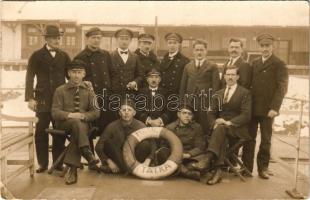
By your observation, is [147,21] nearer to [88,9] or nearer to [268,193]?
[88,9]

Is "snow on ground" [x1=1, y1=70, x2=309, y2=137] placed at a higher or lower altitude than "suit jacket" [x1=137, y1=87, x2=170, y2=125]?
lower

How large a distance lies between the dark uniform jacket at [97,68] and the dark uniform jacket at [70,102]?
344 mm

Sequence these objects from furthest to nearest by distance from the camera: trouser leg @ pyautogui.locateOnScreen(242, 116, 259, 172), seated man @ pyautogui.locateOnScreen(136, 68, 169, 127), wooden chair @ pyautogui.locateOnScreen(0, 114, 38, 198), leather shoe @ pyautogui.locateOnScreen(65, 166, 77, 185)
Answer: seated man @ pyautogui.locateOnScreen(136, 68, 169, 127)
trouser leg @ pyautogui.locateOnScreen(242, 116, 259, 172)
leather shoe @ pyautogui.locateOnScreen(65, 166, 77, 185)
wooden chair @ pyautogui.locateOnScreen(0, 114, 38, 198)

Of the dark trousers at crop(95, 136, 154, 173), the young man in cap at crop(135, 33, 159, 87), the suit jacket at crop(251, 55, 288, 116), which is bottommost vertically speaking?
the dark trousers at crop(95, 136, 154, 173)

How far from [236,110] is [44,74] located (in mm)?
2226

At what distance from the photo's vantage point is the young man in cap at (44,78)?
4.53 metres

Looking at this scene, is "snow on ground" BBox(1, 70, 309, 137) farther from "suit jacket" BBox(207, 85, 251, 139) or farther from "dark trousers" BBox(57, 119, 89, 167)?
"dark trousers" BBox(57, 119, 89, 167)

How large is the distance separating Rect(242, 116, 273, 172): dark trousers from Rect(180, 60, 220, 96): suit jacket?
0.63 m

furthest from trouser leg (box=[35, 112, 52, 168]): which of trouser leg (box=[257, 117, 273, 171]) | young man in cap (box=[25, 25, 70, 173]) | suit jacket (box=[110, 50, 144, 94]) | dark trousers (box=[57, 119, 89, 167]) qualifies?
trouser leg (box=[257, 117, 273, 171])

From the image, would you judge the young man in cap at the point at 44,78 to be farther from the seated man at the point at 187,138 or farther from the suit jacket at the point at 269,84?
the suit jacket at the point at 269,84

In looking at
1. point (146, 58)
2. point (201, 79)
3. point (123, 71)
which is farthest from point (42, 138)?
point (201, 79)

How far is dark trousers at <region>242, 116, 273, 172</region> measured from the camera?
14.7 ft

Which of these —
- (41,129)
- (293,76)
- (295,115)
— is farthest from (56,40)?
(293,76)

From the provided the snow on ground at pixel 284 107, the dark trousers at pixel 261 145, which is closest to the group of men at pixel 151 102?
the dark trousers at pixel 261 145
